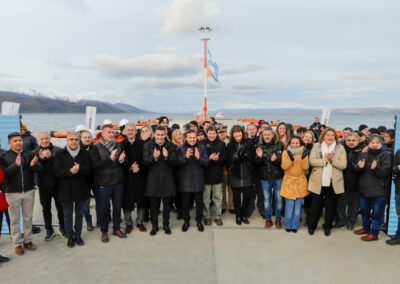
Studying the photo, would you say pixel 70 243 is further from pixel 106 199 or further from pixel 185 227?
pixel 185 227

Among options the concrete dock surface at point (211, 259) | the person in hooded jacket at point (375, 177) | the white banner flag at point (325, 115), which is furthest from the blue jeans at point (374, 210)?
the white banner flag at point (325, 115)

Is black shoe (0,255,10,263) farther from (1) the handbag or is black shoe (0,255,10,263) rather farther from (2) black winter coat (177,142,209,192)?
(2) black winter coat (177,142,209,192)

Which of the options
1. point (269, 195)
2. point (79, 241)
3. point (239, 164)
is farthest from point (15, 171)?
point (269, 195)

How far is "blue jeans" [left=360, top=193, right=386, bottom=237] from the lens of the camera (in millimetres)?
4188

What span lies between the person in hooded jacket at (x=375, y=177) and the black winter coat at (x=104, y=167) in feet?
13.0

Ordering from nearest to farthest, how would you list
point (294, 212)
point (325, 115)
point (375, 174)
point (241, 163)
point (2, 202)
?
point (2, 202)
point (375, 174)
point (294, 212)
point (241, 163)
point (325, 115)

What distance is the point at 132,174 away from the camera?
4.62 metres

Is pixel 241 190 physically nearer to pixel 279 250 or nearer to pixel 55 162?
pixel 279 250

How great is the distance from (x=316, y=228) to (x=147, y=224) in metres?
3.23

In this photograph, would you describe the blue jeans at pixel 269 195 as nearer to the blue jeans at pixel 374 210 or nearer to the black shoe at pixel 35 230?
the blue jeans at pixel 374 210

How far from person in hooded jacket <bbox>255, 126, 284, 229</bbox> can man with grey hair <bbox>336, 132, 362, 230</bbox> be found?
1102mm

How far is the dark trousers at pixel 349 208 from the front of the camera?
15.5 ft

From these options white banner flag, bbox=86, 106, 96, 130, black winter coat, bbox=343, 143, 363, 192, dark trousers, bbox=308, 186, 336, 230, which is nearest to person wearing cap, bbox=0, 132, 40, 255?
dark trousers, bbox=308, 186, 336, 230

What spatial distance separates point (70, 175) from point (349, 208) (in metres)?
4.94
